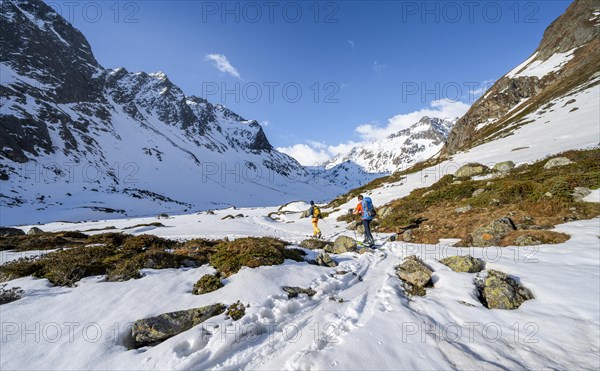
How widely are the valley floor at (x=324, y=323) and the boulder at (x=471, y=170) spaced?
595 inches

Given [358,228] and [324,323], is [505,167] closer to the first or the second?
[358,228]

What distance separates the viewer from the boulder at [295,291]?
725 cm

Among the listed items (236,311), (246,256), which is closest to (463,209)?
(246,256)

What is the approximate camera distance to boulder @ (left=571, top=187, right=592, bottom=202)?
11980 mm

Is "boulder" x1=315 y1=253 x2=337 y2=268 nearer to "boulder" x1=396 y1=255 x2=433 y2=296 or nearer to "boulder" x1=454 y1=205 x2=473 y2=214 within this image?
"boulder" x1=396 y1=255 x2=433 y2=296

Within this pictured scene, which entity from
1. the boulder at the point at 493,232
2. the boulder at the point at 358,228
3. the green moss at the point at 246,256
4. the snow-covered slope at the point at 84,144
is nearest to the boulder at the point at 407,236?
the boulder at the point at 358,228

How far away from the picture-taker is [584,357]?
4.37 m

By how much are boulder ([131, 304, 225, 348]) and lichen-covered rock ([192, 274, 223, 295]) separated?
3.54 ft

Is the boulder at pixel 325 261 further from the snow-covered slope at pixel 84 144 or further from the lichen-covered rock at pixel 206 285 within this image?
the snow-covered slope at pixel 84 144

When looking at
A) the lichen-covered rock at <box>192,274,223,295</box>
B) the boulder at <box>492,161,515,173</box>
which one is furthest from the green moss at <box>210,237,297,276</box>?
the boulder at <box>492,161,515,173</box>

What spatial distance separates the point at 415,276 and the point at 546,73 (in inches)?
3309

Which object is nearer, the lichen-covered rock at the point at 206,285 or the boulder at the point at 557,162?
the lichen-covered rock at the point at 206,285

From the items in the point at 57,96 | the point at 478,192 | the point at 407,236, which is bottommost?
the point at 407,236

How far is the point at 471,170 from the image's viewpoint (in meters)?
22.8
